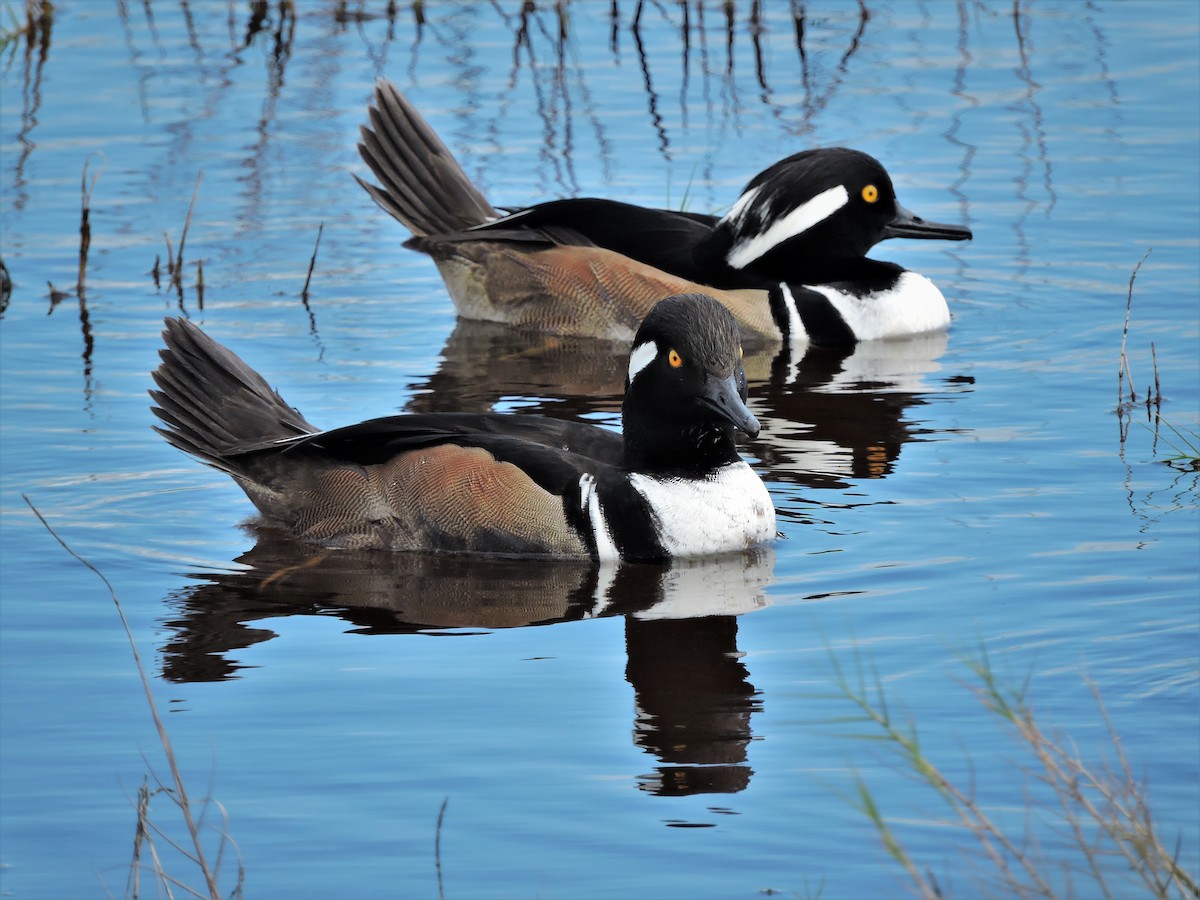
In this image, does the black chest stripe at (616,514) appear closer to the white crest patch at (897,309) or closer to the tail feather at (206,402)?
the tail feather at (206,402)

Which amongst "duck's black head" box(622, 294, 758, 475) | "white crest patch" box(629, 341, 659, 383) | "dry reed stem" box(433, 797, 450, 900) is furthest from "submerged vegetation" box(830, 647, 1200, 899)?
"white crest patch" box(629, 341, 659, 383)

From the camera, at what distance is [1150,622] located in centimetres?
693

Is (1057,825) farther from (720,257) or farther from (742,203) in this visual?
(720,257)

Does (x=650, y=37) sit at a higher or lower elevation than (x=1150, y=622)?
higher

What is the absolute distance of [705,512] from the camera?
26.4ft

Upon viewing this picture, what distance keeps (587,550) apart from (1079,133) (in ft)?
25.0

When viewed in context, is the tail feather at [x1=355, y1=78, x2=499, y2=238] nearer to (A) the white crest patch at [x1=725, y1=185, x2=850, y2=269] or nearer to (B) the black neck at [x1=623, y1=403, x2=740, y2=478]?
(A) the white crest patch at [x1=725, y1=185, x2=850, y2=269]

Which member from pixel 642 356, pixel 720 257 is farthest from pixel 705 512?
pixel 720 257

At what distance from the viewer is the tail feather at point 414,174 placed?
12.6 metres

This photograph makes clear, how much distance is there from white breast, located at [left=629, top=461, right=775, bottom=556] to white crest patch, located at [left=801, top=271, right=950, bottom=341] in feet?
13.1

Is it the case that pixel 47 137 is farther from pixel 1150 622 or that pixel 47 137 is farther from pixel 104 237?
pixel 1150 622

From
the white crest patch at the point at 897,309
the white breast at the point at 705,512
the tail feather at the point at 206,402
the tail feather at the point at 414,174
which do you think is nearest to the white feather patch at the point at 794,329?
the white crest patch at the point at 897,309

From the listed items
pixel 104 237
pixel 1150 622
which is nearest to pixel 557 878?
pixel 1150 622

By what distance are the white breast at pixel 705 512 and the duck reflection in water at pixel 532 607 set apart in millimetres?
77
